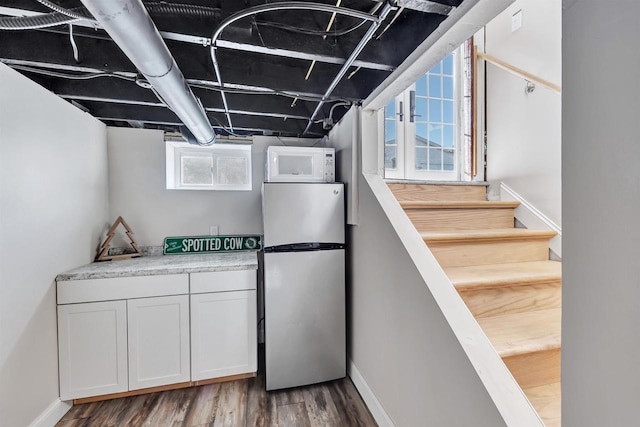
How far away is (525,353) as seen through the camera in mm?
1041

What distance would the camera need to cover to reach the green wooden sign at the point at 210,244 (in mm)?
2633

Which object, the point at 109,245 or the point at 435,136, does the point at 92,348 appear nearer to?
the point at 109,245

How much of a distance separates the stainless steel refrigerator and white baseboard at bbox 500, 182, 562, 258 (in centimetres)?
128

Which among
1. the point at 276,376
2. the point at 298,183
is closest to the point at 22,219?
the point at 298,183

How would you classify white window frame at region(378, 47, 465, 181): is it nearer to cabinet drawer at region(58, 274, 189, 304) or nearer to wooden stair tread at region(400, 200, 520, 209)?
wooden stair tread at region(400, 200, 520, 209)

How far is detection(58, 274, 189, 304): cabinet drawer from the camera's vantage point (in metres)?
1.85


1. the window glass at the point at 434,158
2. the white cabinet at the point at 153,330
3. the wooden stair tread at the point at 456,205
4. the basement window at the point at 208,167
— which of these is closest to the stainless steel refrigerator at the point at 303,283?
the white cabinet at the point at 153,330

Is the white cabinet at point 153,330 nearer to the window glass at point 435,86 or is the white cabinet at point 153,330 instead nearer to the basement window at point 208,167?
the basement window at point 208,167

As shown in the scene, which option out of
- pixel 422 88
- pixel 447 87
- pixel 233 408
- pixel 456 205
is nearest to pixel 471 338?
pixel 456 205

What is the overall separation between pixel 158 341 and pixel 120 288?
459mm

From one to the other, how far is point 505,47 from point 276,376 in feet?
10.3

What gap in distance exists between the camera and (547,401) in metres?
0.99

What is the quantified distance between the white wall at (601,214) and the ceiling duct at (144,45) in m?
1.29

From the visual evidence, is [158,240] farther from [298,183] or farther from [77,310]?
[298,183]
